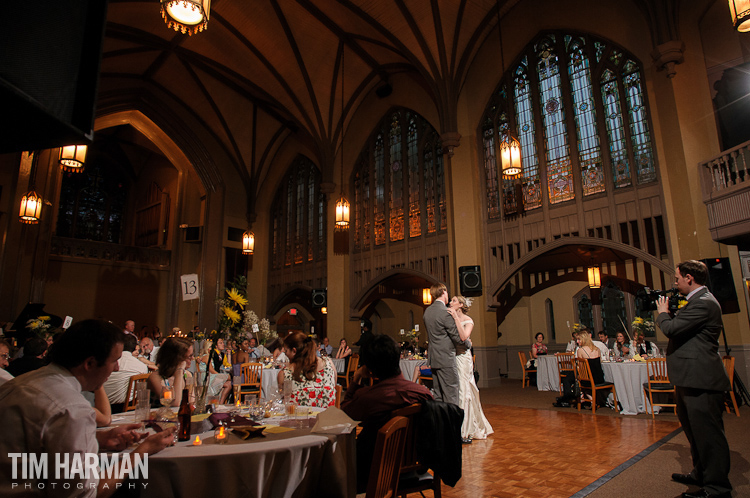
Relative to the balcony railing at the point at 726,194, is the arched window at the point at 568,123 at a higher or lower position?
higher

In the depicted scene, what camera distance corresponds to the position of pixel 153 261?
17125mm

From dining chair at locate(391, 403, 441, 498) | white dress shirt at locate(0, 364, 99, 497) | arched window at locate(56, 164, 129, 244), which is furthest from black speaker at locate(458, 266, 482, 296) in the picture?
arched window at locate(56, 164, 129, 244)

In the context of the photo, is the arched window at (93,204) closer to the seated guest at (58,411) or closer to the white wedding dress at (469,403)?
the white wedding dress at (469,403)

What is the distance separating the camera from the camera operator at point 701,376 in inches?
122

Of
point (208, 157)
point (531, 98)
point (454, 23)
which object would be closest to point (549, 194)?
point (531, 98)

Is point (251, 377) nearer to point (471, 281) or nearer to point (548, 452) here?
point (548, 452)

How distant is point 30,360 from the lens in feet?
14.2

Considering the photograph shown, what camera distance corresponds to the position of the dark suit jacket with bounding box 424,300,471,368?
4672 millimetres

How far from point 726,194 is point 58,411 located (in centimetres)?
912

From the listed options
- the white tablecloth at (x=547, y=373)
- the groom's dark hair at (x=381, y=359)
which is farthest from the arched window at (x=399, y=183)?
the groom's dark hair at (x=381, y=359)

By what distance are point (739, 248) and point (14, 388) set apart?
9.76 m

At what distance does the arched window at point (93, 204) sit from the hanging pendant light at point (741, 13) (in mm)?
21522

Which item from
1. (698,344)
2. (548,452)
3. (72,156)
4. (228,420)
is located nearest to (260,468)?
(228,420)

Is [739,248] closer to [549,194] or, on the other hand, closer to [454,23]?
[549,194]
